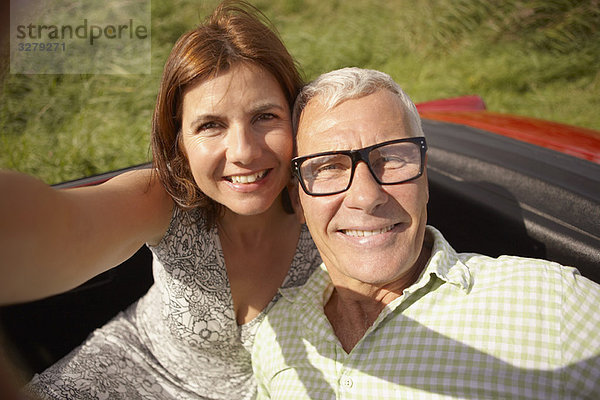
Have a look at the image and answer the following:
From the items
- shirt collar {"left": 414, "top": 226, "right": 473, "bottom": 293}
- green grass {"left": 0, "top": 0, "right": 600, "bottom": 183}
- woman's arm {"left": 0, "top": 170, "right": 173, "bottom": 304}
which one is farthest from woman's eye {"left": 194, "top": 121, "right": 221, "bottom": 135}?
green grass {"left": 0, "top": 0, "right": 600, "bottom": 183}

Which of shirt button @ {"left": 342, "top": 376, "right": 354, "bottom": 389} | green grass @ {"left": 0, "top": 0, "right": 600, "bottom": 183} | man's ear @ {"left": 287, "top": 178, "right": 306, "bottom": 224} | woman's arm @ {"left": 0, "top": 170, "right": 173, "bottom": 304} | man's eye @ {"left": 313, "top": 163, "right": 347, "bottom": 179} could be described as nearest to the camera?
woman's arm @ {"left": 0, "top": 170, "right": 173, "bottom": 304}

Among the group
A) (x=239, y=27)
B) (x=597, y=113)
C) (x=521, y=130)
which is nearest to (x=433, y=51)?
(x=597, y=113)

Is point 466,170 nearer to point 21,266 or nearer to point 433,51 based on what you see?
point 21,266

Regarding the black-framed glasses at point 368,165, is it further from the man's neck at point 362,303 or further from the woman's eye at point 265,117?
the man's neck at point 362,303

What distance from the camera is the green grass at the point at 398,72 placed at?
4582mm

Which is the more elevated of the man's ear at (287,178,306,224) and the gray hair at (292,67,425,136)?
the gray hair at (292,67,425,136)

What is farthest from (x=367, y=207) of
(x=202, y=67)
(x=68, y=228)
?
(x=68, y=228)

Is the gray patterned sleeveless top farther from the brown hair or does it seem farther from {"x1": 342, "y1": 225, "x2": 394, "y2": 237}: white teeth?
{"x1": 342, "y1": 225, "x2": 394, "y2": 237}: white teeth

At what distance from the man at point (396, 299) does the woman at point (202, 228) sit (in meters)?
0.15

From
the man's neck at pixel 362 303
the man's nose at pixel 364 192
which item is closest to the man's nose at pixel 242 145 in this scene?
the man's nose at pixel 364 192

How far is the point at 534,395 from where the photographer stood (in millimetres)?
1268

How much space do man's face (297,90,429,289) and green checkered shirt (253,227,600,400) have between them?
11cm

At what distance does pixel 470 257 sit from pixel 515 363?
0.43m

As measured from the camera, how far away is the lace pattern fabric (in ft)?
5.75
